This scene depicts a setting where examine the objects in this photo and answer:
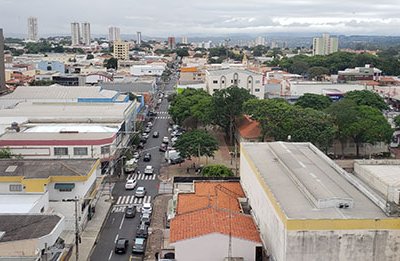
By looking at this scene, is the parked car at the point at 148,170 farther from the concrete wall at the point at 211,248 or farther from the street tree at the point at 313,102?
the street tree at the point at 313,102

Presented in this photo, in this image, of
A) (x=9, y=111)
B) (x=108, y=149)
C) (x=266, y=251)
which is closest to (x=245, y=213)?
(x=266, y=251)

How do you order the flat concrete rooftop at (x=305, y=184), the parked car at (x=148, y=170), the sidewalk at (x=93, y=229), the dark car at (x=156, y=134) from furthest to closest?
the dark car at (x=156, y=134), the parked car at (x=148, y=170), the sidewalk at (x=93, y=229), the flat concrete rooftop at (x=305, y=184)

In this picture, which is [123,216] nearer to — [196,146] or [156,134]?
[196,146]

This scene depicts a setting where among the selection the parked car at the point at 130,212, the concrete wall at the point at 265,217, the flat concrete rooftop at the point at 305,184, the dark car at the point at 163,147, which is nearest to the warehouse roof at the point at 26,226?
the parked car at the point at 130,212

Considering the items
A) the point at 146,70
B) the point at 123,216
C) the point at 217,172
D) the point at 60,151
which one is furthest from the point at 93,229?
the point at 146,70

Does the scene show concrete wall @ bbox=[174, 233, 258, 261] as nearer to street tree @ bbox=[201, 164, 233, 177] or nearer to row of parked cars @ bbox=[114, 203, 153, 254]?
row of parked cars @ bbox=[114, 203, 153, 254]

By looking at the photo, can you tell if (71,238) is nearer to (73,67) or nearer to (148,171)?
(148,171)
